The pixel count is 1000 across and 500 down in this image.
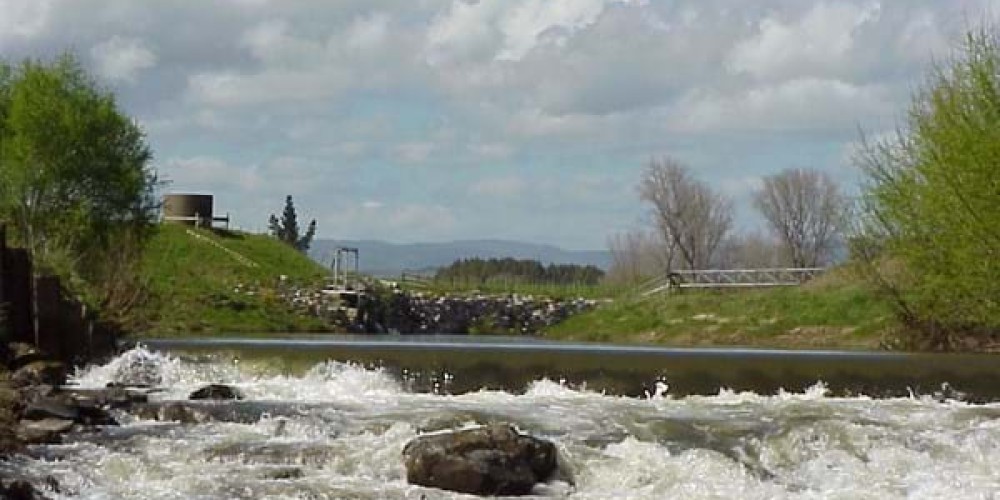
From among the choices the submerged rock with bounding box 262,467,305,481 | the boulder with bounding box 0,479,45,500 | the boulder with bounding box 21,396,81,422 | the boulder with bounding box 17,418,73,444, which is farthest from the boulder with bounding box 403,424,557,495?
the boulder with bounding box 21,396,81,422

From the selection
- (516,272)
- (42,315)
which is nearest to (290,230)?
(516,272)

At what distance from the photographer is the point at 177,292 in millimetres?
62031

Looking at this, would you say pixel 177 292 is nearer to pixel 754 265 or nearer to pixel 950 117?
pixel 950 117

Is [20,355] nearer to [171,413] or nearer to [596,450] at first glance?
[171,413]

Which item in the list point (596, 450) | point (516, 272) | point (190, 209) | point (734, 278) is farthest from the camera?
point (516, 272)

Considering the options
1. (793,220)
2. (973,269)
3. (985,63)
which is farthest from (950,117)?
(793,220)

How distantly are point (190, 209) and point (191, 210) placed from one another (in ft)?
0.31

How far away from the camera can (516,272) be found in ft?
364

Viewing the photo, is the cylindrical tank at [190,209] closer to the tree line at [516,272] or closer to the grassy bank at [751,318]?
the tree line at [516,272]

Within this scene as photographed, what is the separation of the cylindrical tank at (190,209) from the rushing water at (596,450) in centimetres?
5923

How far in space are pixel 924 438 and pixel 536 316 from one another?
171 ft

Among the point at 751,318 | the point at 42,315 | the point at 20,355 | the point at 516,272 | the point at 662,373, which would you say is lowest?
the point at 662,373

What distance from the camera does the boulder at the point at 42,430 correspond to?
2269 centimetres

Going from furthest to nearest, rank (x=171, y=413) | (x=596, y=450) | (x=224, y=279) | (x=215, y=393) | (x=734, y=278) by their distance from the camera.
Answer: (x=734, y=278) → (x=224, y=279) → (x=215, y=393) → (x=171, y=413) → (x=596, y=450)
